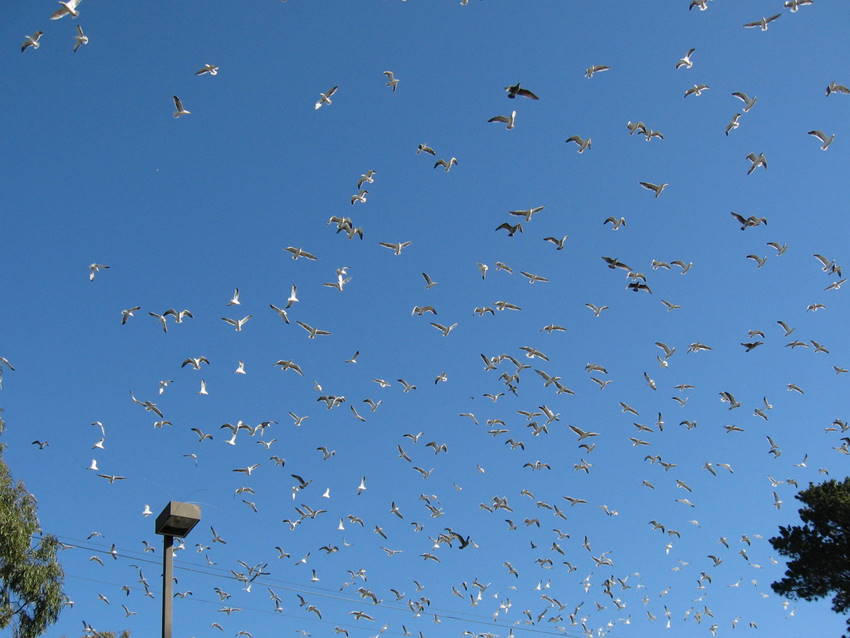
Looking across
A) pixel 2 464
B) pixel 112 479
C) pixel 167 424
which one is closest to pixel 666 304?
pixel 167 424

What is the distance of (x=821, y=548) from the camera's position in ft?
93.0

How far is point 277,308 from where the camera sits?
18281 millimetres

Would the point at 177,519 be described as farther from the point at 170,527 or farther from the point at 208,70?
the point at 208,70

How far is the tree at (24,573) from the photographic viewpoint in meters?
18.8

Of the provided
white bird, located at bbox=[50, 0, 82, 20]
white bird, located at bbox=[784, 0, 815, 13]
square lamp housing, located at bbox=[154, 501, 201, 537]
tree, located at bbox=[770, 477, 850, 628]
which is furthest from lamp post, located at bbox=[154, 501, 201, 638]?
tree, located at bbox=[770, 477, 850, 628]

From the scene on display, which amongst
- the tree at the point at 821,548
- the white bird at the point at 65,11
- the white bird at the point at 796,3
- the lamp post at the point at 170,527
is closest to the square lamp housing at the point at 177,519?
the lamp post at the point at 170,527

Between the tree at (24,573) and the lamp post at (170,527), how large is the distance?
507 inches

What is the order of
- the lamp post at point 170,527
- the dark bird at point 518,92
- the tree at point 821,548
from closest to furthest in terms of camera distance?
the lamp post at point 170,527
the dark bird at point 518,92
the tree at point 821,548

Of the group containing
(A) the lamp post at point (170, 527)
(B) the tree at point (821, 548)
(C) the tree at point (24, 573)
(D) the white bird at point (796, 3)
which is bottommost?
(A) the lamp post at point (170, 527)

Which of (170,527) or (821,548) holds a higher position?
(821,548)

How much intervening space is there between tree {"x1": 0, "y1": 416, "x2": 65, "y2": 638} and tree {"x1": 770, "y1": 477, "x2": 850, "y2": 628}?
24.0 m

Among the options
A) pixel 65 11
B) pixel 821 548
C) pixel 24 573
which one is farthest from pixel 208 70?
pixel 821 548

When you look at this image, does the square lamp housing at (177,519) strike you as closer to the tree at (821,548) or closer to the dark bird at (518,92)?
the dark bird at (518,92)

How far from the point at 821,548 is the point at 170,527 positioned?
2676 cm
